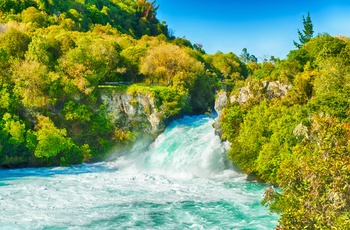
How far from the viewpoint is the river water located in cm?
2386

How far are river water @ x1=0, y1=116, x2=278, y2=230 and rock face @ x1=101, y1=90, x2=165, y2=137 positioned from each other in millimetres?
1744

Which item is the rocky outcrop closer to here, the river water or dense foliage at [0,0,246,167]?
the river water

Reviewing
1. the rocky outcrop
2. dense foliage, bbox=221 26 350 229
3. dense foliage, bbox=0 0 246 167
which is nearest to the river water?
dense foliage, bbox=0 0 246 167

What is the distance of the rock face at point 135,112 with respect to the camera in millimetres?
44562

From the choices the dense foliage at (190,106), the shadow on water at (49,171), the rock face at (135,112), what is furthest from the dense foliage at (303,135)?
the shadow on water at (49,171)

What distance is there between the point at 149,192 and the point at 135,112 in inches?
627

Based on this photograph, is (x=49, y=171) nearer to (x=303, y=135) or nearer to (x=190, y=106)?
(x=190, y=106)

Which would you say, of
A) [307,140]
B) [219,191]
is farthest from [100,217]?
[307,140]

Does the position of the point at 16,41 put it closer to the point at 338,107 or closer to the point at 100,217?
the point at 100,217

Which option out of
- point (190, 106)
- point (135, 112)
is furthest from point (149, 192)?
point (190, 106)

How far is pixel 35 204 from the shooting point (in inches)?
1069

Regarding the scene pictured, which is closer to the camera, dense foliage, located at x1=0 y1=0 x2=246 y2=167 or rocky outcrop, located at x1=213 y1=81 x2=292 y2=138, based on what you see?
rocky outcrop, located at x1=213 y1=81 x2=292 y2=138

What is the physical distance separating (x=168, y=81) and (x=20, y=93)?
1823cm

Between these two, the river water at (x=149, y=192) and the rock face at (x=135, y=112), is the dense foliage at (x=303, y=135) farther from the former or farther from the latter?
the rock face at (x=135, y=112)
